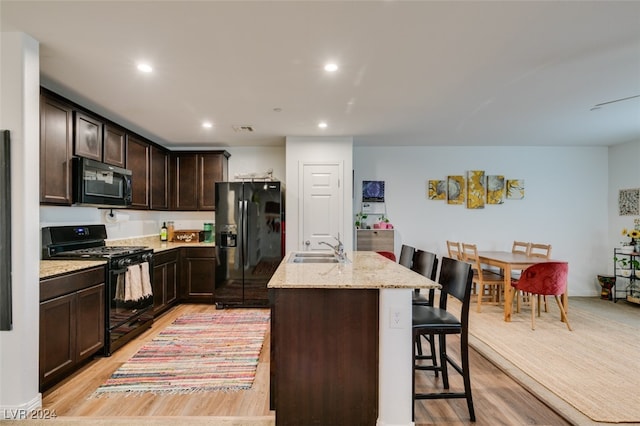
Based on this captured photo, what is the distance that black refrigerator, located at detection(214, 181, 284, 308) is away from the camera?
444 centimetres

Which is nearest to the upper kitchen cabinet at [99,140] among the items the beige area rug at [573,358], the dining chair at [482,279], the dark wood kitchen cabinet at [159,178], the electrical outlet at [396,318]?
the dark wood kitchen cabinet at [159,178]

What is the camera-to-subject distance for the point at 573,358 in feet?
9.55

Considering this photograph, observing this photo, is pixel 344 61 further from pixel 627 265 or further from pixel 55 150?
pixel 627 265

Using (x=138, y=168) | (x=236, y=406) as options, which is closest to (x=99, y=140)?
(x=138, y=168)

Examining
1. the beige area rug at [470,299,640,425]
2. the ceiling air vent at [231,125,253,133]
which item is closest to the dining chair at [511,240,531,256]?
the beige area rug at [470,299,640,425]

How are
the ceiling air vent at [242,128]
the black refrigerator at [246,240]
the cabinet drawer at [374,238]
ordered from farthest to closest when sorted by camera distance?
the cabinet drawer at [374,238]
the black refrigerator at [246,240]
the ceiling air vent at [242,128]

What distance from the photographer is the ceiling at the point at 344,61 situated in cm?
181

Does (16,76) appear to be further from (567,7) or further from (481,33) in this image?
(567,7)

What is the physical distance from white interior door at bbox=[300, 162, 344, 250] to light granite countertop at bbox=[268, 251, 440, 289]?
2.11 m

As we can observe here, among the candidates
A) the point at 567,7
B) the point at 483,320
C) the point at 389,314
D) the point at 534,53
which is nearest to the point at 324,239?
the point at 483,320

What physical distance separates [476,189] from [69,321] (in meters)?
5.55

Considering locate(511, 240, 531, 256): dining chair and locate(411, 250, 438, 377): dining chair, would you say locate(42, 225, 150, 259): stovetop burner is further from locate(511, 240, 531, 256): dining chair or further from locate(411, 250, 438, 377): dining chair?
locate(511, 240, 531, 256): dining chair

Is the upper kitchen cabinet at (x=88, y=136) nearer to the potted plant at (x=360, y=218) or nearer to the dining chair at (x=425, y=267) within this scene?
the dining chair at (x=425, y=267)

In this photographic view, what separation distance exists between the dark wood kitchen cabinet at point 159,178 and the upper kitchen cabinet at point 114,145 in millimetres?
705
